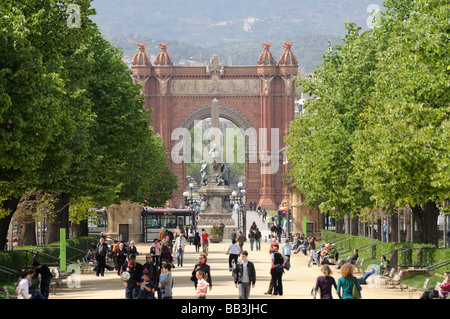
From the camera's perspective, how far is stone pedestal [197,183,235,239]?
7662cm

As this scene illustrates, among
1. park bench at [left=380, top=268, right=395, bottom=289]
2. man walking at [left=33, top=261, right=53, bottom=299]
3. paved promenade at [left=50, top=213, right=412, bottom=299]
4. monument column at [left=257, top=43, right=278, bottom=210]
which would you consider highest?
monument column at [left=257, top=43, right=278, bottom=210]

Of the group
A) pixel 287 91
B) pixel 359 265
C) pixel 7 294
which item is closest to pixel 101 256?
pixel 359 265

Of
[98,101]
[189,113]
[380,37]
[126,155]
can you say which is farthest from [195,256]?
[189,113]

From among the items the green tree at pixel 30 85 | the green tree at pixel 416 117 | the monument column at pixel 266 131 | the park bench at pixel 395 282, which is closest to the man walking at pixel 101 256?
the green tree at pixel 30 85

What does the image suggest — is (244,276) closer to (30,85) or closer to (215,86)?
(30,85)

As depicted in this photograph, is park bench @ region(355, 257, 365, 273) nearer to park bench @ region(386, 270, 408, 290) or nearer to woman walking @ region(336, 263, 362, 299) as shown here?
park bench @ region(386, 270, 408, 290)

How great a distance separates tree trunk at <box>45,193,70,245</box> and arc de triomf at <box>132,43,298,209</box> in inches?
2813

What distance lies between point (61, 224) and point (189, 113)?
74.8m

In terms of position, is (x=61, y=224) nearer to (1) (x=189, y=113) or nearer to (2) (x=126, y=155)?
(2) (x=126, y=155)

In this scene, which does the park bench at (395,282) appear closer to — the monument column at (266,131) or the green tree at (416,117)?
the green tree at (416,117)

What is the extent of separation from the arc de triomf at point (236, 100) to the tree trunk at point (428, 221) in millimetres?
77780

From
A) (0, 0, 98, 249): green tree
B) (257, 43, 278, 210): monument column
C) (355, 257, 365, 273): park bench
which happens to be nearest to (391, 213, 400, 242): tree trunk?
(355, 257, 365, 273): park bench

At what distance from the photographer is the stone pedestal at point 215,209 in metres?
76.6

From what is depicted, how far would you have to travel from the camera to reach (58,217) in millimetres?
48938
